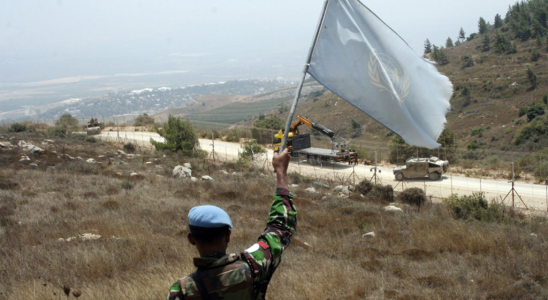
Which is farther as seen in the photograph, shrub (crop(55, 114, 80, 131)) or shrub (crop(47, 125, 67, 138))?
shrub (crop(55, 114, 80, 131))

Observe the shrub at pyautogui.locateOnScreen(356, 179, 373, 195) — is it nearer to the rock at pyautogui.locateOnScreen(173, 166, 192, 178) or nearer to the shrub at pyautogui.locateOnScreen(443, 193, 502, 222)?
the shrub at pyautogui.locateOnScreen(443, 193, 502, 222)

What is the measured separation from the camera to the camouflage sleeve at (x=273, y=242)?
229 centimetres

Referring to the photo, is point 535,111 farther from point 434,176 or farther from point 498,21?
point 498,21

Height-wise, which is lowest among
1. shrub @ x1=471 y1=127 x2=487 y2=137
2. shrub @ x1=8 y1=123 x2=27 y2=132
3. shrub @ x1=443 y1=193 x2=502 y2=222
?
shrub @ x1=443 y1=193 x2=502 y2=222

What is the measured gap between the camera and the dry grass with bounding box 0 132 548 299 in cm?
529

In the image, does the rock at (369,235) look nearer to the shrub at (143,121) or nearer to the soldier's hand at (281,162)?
the soldier's hand at (281,162)

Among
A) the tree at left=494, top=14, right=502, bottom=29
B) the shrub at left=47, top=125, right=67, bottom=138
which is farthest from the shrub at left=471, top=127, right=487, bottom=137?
the tree at left=494, top=14, right=502, bottom=29

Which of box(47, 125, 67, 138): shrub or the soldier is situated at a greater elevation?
box(47, 125, 67, 138): shrub

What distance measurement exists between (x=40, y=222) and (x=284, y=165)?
7994mm

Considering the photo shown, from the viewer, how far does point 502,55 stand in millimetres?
74000

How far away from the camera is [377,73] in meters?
5.36

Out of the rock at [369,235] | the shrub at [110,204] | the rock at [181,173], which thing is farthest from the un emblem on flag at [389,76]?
the rock at [181,173]

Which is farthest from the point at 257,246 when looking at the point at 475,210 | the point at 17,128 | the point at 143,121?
the point at 143,121

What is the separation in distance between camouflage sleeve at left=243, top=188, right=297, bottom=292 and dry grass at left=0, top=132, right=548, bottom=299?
8.97 ft
